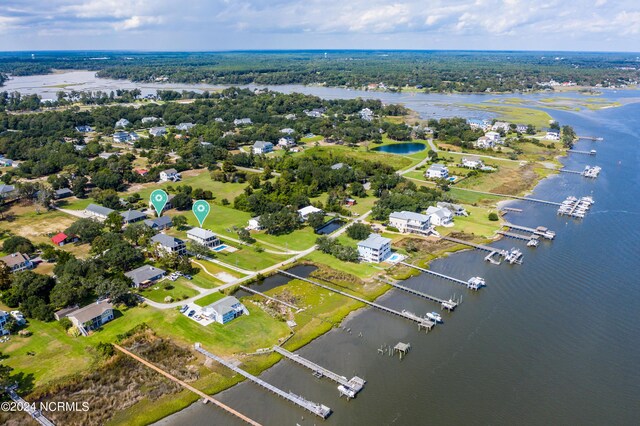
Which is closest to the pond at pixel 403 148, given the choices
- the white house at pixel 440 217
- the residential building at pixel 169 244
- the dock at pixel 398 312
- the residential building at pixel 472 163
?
the residential building at pixel 472 163

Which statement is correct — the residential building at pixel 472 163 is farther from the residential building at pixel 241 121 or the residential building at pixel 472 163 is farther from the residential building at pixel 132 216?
the residential building at pixel 241 121

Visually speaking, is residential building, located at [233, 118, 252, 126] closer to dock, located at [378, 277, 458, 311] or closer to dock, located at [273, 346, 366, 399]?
dock, located at [378, 277, 458, 311]

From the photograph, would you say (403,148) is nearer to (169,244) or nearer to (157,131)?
(157,131)

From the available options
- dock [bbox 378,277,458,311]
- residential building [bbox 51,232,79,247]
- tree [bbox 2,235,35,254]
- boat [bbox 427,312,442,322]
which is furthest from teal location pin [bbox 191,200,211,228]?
boat [bbox 427,312,442,322]

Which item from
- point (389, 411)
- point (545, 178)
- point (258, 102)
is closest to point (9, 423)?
point (389, 411)

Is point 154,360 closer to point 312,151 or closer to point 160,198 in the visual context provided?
point 160,198

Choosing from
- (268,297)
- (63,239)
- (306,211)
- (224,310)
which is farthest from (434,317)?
(63,239)
